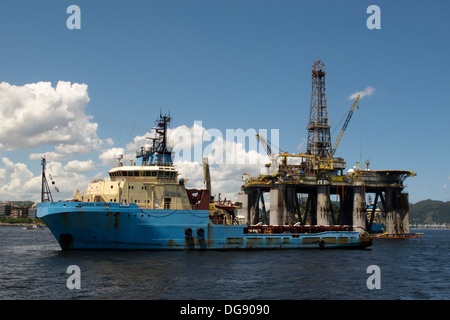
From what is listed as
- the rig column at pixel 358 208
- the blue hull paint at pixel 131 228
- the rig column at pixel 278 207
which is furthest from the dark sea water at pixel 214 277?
the rig column at pixel 358 208

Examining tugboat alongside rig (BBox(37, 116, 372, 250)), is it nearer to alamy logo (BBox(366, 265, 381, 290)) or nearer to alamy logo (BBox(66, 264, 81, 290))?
alamy logo (BBox(66, 264, 81, 290))

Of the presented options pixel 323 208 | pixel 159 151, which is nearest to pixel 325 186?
pixel 323 208

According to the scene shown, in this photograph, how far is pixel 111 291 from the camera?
22.3 meters

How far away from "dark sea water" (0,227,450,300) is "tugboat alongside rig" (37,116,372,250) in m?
1.45

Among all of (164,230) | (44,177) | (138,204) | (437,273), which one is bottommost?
(437,273)

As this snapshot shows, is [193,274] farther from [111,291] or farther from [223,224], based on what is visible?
[223,224]

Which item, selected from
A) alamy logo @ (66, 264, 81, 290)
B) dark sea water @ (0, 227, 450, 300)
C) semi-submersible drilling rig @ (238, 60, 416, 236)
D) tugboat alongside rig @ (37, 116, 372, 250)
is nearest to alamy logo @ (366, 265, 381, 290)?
dark sea water @ (0, 227, 450, 300)

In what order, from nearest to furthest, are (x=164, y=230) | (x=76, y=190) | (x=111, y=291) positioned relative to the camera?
(x=111, y=291) < (x=164, y=230) < (x=76, y=190)

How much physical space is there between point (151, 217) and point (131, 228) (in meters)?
2.05

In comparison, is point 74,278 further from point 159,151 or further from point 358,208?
point 358,208

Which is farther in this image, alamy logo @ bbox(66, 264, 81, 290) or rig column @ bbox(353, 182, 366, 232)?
rig column @ bbox(353, 182, 366, 232)

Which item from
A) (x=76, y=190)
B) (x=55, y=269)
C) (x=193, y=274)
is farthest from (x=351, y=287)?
(x=76, y=190)

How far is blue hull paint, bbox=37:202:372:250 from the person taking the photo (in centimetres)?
3612

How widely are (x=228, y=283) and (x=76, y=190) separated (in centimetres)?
2215
